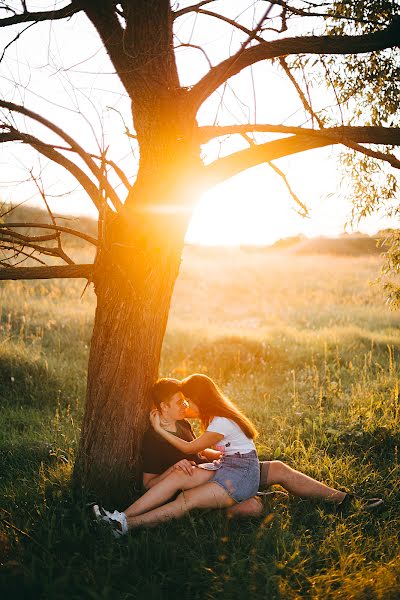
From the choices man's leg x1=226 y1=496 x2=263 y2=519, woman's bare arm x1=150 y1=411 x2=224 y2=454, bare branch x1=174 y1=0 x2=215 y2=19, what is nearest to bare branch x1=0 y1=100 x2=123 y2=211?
bare branch x1=174 y1=0 x2=215 y2=19

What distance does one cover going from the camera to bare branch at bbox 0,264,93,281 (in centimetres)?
369

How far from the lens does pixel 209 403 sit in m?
4.08

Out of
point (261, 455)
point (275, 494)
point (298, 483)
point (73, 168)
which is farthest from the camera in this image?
point (261, 455)

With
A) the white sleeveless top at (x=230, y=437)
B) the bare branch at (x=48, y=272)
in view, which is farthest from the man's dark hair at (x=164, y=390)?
the bare branch at (x=48, y=272)

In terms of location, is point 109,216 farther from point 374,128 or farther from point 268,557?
point 268,557

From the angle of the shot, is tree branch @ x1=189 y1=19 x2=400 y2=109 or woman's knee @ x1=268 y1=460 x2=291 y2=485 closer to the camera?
tree branch @ x1=189 y1=19 x2=400 y2=109

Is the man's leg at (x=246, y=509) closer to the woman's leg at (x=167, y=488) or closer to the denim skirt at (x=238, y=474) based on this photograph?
the denim skirt at (x=238, y=474)

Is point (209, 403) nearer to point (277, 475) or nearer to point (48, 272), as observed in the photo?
point (277, 475)

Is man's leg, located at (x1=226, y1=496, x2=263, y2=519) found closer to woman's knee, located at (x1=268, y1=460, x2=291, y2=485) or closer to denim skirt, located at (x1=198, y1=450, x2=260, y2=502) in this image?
denim skirt, located at (x1=198, y1=450, x2=260, y2=502)

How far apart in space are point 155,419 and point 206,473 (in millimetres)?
608

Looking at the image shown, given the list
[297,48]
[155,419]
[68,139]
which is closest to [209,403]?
[155,419]

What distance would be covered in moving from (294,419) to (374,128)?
3.58m

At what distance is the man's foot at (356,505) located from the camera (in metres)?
3.88

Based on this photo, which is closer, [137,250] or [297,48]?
[297,48]
